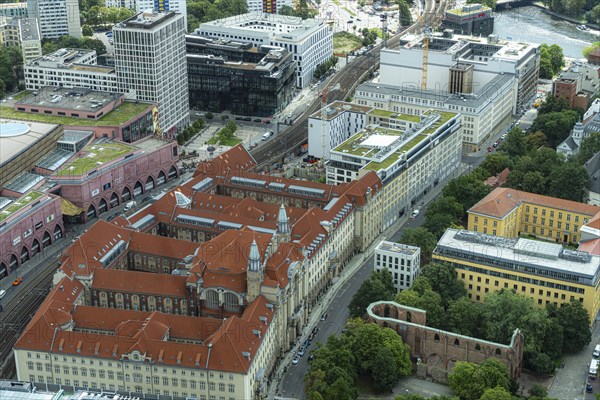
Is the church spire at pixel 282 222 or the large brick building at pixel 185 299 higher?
the church spire at pixel 282 222

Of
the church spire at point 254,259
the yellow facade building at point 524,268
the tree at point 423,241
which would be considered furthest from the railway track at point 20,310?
the yellow facade building at point 524,268

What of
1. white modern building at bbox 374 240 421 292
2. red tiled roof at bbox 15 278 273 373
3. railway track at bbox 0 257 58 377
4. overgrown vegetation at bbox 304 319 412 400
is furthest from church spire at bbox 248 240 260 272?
railway track at bbox 0 257 58 377

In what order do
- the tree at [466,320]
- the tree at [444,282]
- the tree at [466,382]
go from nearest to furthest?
1. the tree at [466,382]
2. the tree at [466,320]
3. the tree at [444,282]

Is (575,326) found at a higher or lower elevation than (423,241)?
lower

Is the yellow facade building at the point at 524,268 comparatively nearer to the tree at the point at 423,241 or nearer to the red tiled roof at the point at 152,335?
the tree at the point at 423,241

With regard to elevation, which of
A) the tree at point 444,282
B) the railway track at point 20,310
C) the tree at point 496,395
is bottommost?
the railway track at point 20,310

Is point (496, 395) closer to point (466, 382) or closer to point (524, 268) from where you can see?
point (466, 382)

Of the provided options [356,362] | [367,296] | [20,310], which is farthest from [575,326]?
[20,310]
